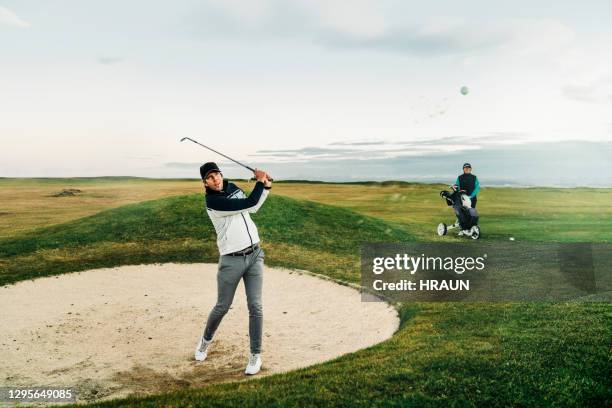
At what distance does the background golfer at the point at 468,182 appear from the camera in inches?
795

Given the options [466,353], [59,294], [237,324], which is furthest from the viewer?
[59,294]

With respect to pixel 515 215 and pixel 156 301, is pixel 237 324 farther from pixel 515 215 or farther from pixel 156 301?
pixel 515 215

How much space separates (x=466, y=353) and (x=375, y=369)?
1.50m

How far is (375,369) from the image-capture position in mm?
7164

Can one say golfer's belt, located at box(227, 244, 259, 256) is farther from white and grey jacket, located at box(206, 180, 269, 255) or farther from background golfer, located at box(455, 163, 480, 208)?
background golfer, located at box(455, 163, 480, 208)

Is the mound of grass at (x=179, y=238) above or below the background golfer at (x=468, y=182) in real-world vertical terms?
below

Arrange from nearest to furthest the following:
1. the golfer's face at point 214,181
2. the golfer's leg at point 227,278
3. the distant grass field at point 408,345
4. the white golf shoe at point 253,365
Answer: the distant grass field at point 408,345 < the golfer's face at point 214,181 < the golfer's leg at point 227,278 < the white golf shoe at point 253,365

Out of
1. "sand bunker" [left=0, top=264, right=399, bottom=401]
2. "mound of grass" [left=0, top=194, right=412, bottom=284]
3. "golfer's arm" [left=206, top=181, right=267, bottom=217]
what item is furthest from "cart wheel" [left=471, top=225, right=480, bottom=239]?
"golfer's arm" [left=206, top=181, right=267, bottom=217]

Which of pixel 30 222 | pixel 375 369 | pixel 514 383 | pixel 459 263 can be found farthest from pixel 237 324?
pixel 30 222

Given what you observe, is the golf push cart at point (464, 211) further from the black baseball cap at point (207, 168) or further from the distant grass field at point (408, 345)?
the black baseball cap at point (207, 168)

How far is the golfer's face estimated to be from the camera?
7.17 metres

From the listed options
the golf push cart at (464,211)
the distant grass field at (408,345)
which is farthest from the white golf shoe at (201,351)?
the golf push cart at (464,211)

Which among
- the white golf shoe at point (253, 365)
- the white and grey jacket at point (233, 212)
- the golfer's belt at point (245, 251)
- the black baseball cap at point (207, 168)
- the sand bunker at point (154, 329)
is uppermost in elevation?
the black baseball cap at point (207, 168)

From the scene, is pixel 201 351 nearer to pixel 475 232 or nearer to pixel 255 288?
pixel 255 288
